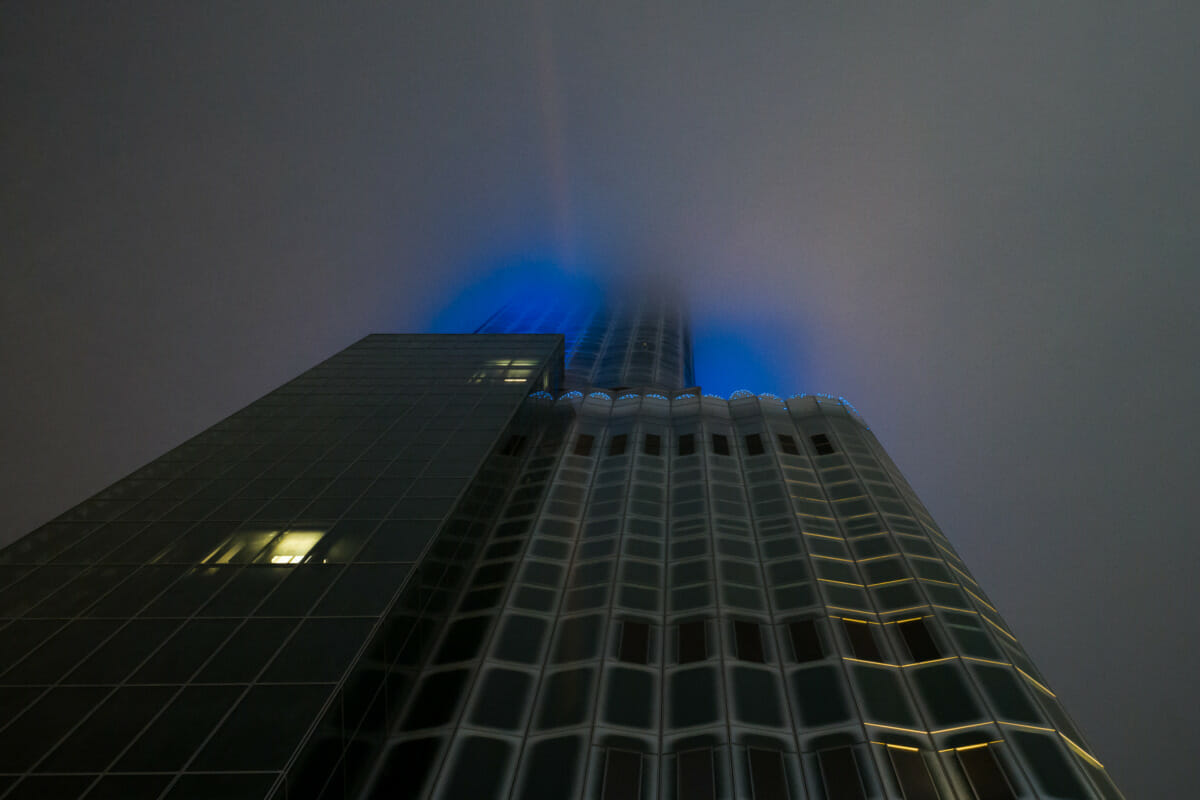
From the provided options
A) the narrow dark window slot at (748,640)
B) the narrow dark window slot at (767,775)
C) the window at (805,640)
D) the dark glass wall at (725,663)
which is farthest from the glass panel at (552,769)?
the window at (805,640)

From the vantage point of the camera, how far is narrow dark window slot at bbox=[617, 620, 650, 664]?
28.5 meters

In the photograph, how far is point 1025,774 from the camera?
2195cm

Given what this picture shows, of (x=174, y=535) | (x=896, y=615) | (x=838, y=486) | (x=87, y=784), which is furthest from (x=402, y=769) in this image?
(x=838, y=486)

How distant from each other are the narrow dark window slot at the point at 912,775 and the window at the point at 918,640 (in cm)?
597

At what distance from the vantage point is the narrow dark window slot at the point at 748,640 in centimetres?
2869

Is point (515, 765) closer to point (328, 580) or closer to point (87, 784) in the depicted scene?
point (328, 580)

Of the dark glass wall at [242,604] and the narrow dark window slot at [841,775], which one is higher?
the dark glass wall at [242,604]

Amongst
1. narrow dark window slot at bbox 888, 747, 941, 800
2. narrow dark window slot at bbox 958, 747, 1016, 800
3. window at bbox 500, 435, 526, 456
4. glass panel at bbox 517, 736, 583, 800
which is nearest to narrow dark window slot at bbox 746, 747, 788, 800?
narrow dark window slot at bbox 888, 747, 941, 800

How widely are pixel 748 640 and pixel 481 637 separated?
1202 centimetres

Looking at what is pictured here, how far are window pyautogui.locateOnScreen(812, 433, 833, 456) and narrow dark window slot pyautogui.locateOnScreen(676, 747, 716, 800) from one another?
31.8 metres

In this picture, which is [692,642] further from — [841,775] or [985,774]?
[985,774]

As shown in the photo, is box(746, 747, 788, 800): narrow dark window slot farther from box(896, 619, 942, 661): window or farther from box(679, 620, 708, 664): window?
box(896, 619, 942, 661): window

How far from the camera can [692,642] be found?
29.5m

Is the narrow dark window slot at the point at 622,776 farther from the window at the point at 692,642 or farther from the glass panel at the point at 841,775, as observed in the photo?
the glass panel at the point at 841,775
